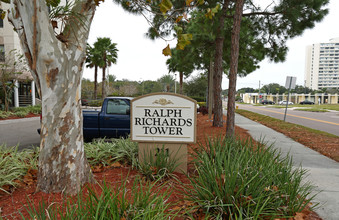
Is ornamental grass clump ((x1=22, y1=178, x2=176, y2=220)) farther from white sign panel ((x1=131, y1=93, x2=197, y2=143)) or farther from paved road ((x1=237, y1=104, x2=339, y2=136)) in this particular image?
paved road ((x1=237, y1=104, x2=339, y2=136))

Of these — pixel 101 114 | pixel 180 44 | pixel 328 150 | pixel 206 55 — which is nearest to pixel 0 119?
pixel 101 114

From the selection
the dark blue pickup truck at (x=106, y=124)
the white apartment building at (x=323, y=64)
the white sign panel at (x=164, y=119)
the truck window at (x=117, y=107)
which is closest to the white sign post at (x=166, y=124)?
the white sign panel at (x=164, y=119)

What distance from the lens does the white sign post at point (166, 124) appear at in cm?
409

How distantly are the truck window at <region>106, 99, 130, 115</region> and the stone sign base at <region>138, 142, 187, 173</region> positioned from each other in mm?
3356

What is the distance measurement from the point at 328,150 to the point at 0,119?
17.2 m

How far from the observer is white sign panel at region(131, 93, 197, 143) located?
4102mm

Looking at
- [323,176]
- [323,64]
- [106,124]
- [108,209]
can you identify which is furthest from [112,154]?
[323,64]

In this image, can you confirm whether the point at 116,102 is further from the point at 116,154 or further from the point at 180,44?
the point at 180,44

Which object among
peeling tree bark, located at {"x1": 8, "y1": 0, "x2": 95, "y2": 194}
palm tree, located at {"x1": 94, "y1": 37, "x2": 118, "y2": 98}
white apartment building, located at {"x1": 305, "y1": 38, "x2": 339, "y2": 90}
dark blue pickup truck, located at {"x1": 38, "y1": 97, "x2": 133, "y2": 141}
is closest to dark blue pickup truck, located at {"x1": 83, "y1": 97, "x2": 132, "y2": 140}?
dark blue pickup truck, located at {"x1": 38, "y1": 97, "x2": 133, "y2": 141}

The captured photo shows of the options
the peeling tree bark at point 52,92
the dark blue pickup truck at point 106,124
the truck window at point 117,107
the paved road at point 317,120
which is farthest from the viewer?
the paved road at point 317,120

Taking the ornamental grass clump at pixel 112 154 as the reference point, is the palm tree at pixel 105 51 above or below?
above

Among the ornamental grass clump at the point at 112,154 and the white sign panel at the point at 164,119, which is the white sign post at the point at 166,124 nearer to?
the white sign panel at the point at 164,119

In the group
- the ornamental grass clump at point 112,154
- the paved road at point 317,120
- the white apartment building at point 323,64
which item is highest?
the white apartment building at point 323,64

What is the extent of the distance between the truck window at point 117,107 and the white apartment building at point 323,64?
193326mm
